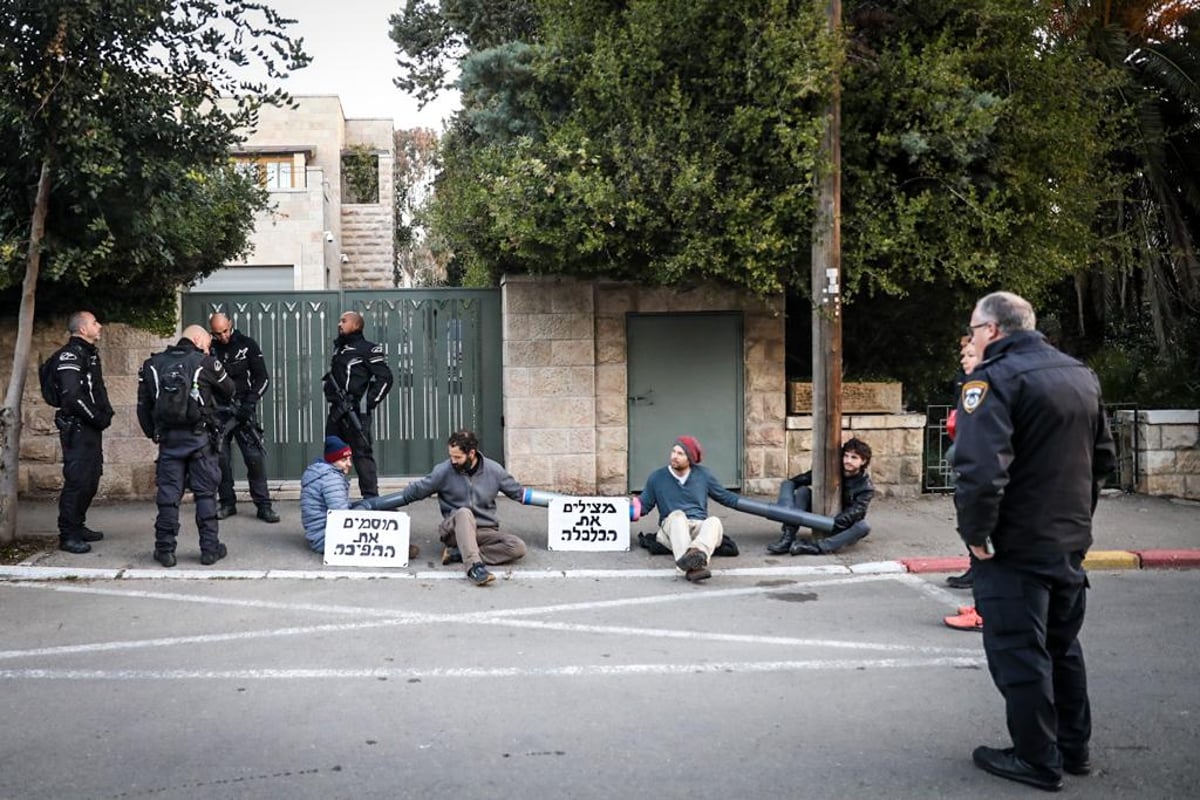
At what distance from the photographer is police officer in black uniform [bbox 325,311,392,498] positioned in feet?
34.0

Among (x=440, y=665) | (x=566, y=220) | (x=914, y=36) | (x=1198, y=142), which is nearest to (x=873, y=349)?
(x=914, y=36)

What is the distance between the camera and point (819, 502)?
959 cm

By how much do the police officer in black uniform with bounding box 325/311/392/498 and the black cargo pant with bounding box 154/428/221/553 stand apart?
6.09 feet

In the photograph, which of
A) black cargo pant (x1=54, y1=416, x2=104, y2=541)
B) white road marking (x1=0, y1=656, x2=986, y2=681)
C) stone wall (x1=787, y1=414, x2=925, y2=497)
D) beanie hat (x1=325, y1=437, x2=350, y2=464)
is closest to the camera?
white road marking (x1=0, y1=656, x2=986, y2=681)

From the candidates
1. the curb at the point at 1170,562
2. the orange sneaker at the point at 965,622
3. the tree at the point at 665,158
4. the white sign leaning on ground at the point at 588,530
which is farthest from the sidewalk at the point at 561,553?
the tree at the point at 665,158

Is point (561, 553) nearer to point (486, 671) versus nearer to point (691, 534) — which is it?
point (691, 534)

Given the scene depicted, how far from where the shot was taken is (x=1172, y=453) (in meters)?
11.9

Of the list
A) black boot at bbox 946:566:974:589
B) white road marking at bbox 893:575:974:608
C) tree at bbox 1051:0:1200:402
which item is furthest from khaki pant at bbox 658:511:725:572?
tree at bbox 1051:0:1200:402

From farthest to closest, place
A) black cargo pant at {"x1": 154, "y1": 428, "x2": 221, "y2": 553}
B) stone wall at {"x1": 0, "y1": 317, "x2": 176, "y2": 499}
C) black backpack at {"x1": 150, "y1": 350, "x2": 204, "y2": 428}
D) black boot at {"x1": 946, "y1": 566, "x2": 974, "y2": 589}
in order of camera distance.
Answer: stone wall at {"x1": 0, "y1": 317, "x2": 176, "y2": 499} → black cargo pant at {"x1": 154, "y1": 428, "x2": 221, "y2": 553} → black backpack at {"x1": 150, "y1": 350, "x2": 204, "y2": 428} → black boot at {"x1": 946, "y1": 566, "x2": 974, "y2": 589}

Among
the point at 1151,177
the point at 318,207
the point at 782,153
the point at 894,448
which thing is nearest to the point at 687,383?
the point at 894,448

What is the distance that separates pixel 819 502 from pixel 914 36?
5118 mm

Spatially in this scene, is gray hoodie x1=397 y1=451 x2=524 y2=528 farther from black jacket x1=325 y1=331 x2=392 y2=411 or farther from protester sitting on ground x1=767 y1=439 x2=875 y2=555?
protester sitting on ground x1=767 y1=439 x2=875 y2=555

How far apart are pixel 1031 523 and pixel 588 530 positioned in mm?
5395

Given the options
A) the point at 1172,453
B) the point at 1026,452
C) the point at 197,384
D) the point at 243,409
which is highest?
the point at 197,384
